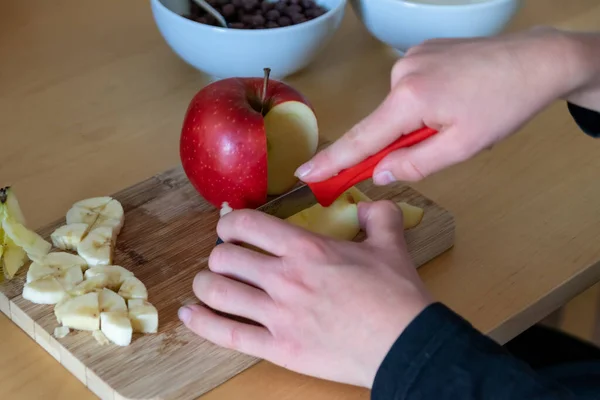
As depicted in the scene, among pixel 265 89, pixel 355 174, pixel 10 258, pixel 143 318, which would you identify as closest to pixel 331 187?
pixel 355 174

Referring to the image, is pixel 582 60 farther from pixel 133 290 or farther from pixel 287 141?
pixel 133 290

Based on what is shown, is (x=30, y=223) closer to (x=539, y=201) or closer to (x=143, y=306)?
(x=143, y=306)

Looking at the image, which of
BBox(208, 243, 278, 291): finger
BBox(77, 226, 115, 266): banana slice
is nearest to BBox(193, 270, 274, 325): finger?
BBox(208, 243, 278, 291): finger

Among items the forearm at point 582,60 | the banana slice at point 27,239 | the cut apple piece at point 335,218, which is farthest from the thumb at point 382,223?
the banana slice at point 27,239

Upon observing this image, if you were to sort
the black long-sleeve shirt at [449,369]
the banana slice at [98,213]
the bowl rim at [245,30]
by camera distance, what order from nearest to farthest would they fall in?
1. the black long-sleeve shirt at [449,369]
2. the banana slice at [98,213]
3. the bowl rim at [245,30]

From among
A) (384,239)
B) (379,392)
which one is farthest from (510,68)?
(379,392)

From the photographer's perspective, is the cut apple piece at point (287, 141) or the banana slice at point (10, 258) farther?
the cut apple piece at point (287, 141)

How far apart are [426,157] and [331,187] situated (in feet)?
0.39

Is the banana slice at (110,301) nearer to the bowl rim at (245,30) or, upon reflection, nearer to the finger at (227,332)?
the finger at (227,332)

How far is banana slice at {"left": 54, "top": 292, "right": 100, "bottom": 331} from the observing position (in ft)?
2.54

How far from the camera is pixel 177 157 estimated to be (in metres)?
1.05

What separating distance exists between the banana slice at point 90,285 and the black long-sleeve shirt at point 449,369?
30 cm

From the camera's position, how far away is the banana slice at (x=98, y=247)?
2.79ft

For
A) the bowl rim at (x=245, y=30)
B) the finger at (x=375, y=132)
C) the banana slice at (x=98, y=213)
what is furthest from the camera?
the bowl rim at (x=245, y=30)
